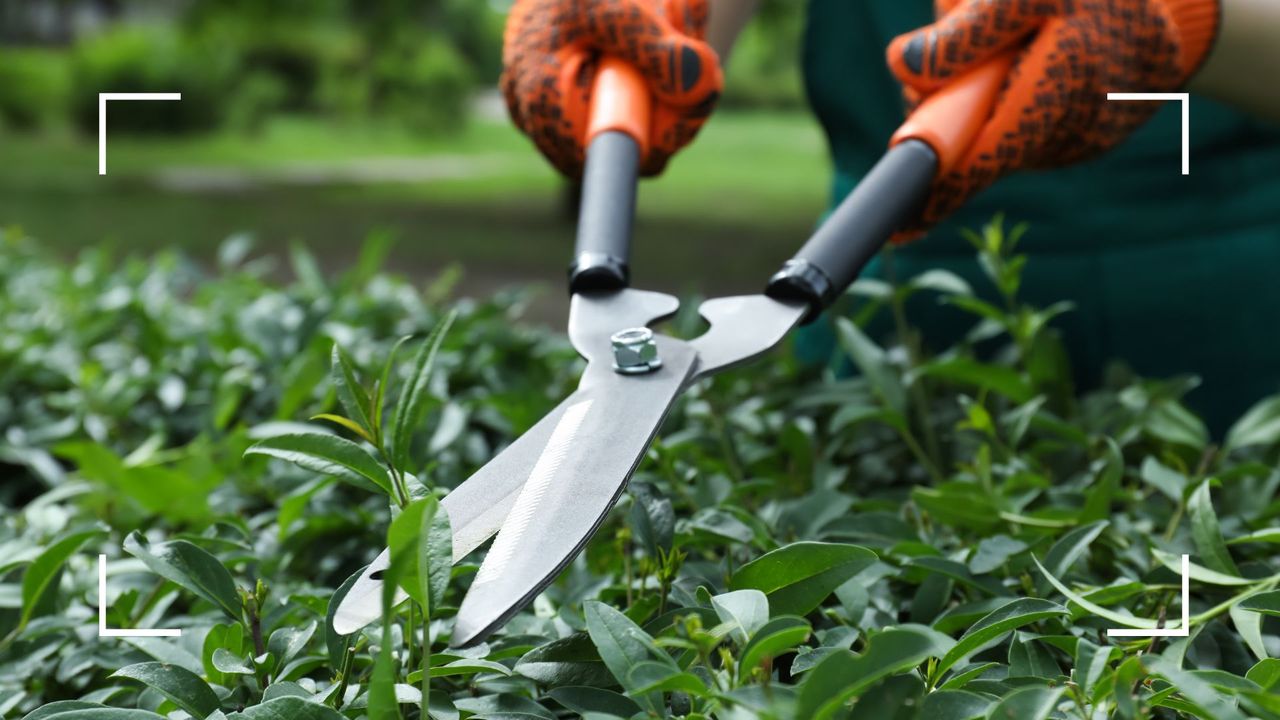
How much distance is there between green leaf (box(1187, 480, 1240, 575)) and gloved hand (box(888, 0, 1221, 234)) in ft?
0.84

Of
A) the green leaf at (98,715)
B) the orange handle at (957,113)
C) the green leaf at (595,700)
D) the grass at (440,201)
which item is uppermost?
the orange handle at (957,113)

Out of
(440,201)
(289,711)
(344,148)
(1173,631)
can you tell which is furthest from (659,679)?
(344,148)

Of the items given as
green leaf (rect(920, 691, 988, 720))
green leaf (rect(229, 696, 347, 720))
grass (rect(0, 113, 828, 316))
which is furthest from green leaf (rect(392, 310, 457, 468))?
grass (rect(0, 113, 828, 316))

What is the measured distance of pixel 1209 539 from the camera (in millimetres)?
622

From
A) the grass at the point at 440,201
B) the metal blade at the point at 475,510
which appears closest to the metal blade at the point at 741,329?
the metal blade at the point at 475,510

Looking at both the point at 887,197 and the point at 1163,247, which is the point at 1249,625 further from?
the point at 1163,247

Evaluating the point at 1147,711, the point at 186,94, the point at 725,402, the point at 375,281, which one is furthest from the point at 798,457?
the point at 186,94

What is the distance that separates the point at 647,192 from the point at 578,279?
17.4ft

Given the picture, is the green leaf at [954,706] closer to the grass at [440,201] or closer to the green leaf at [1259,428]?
the green leaf at [1259,428]

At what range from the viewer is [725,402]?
3.36 ft

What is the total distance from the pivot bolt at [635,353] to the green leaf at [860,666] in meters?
0.27

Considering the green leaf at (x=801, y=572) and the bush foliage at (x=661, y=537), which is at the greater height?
the green leaf at (x=801, y=572)

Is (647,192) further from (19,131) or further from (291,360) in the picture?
→ (291,360)

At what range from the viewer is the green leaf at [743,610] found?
1.57ft
